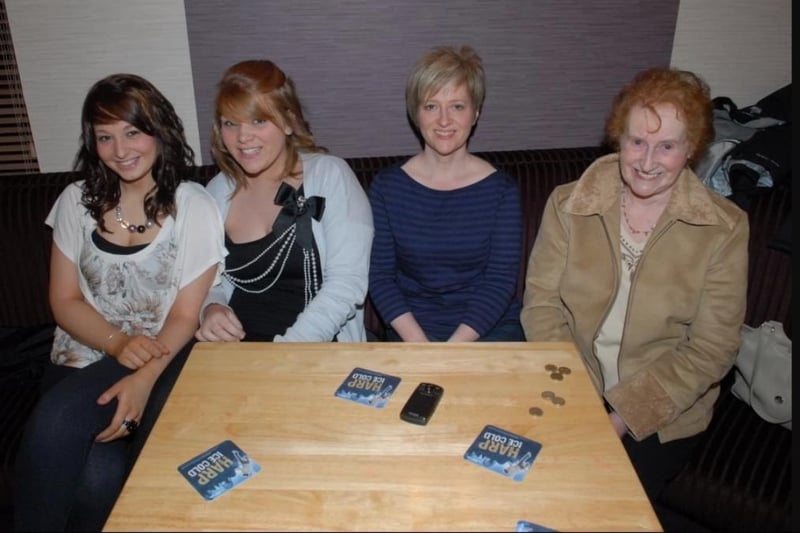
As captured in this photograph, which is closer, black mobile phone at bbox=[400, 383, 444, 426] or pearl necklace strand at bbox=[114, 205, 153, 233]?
black mobile phone at bbox=[400, 383, 444, 426]

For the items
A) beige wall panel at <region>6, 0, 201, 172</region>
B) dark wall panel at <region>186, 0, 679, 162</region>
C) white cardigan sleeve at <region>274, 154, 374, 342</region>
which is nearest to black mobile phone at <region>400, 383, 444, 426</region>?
white cardigan sleeve at <region>274, 154, 374, 342</region>

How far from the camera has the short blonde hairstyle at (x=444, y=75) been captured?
5.85ft

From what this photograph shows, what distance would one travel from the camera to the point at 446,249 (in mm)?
1908

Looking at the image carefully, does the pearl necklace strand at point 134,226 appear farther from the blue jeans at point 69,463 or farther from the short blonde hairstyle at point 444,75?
the short blonde hairstyle at point 444,75

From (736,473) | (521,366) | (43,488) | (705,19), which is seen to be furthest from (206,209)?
(705,19)

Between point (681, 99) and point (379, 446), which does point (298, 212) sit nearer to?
point (379, 446)

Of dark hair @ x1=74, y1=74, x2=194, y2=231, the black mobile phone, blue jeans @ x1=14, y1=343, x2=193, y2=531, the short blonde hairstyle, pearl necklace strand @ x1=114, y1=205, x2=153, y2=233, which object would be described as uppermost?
the short blonde hairstyle

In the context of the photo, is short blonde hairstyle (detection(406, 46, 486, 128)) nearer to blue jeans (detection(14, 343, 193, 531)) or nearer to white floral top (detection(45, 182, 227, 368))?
white floral top (detection(45, 182, 227, 368))

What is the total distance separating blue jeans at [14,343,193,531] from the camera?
145 centimetres

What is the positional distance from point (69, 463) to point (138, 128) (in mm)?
863

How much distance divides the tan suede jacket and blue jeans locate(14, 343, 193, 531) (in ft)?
3.73

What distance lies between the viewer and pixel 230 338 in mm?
1666

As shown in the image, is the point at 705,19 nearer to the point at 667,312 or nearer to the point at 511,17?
the point at 511,17

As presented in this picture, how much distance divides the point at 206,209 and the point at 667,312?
1268mm
